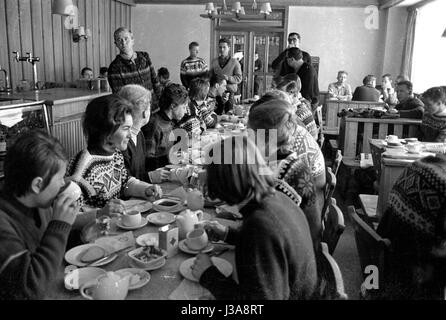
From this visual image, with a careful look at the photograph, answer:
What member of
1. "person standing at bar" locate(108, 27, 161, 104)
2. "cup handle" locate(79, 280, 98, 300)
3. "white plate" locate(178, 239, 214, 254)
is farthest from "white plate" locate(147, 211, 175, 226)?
"person standing at bar" locate(108, 27, 161, 104)

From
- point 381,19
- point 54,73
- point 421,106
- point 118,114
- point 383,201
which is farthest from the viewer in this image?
point 381,19

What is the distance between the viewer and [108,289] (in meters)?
1.25

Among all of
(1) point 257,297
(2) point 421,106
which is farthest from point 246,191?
(2) point 421,106

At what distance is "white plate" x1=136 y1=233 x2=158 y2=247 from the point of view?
166 cm

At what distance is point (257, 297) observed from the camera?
121 cm

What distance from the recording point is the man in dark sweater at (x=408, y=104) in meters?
5.19

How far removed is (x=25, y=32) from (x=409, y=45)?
7928mm

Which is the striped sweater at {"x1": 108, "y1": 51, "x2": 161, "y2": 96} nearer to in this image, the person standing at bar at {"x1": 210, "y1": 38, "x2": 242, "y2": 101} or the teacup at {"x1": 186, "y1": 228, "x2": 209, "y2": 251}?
the person standing at bar at {"x1": 210, "y1": 38, "x2": 242, "y2": 101}

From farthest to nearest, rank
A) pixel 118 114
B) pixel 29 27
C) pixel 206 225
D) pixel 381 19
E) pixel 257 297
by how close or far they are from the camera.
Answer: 1. pixel 381 19
2. pixel 29 27
3. pixel 118 114
4. pixel 206 225
5. pixel 257 297

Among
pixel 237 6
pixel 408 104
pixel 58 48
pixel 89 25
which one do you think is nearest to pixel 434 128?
pixel 408 104

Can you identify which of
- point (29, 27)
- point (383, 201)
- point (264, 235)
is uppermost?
point (29, 27)

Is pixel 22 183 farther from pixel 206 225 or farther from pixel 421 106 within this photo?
pixel 421 106

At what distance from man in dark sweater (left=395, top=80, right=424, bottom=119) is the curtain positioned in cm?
406
